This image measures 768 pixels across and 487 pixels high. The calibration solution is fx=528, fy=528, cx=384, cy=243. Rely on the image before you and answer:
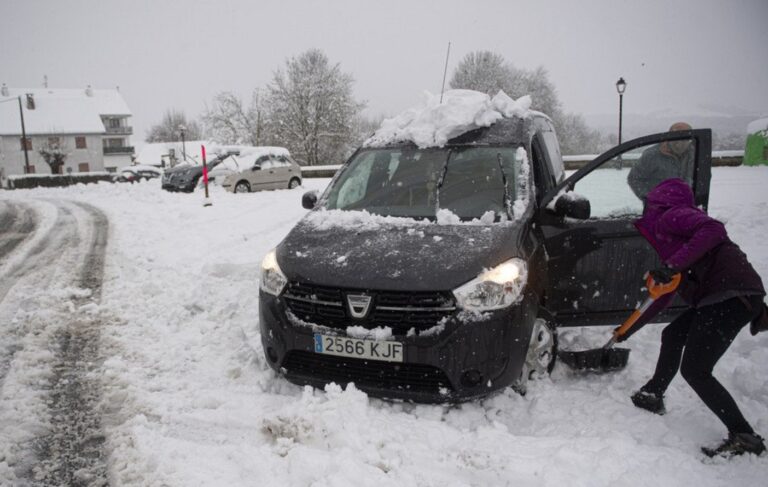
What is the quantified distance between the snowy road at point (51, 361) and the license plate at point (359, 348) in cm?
137

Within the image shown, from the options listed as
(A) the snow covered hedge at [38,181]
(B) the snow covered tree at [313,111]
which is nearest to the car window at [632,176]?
(A) the snow covered hedge at [38,181]

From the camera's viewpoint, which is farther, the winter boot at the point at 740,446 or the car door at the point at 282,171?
the car door at the point at 282,171

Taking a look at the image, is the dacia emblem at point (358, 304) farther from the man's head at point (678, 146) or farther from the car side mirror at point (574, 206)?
the man's head at point (678, 146)

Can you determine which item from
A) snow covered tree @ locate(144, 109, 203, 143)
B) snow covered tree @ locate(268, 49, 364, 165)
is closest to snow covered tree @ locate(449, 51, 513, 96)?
snow covered tree @ locate(268, 49, 364, 165)

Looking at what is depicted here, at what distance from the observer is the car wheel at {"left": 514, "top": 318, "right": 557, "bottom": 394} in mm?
3549

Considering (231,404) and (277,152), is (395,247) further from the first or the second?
(277,152)

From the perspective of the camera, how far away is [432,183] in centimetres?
431

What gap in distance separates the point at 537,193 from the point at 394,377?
1.94 meters

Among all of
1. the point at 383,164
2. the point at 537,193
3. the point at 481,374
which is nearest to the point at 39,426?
the point at 481,374

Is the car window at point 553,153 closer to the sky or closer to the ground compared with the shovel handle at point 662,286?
closer to the sky

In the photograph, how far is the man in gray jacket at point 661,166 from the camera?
159 inches

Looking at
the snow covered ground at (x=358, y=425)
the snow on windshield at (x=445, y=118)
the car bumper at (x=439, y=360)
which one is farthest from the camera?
the snow on windshield at (x=445, y=118)

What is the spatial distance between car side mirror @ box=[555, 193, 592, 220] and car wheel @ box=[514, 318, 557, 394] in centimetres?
79

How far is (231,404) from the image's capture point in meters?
3.54
